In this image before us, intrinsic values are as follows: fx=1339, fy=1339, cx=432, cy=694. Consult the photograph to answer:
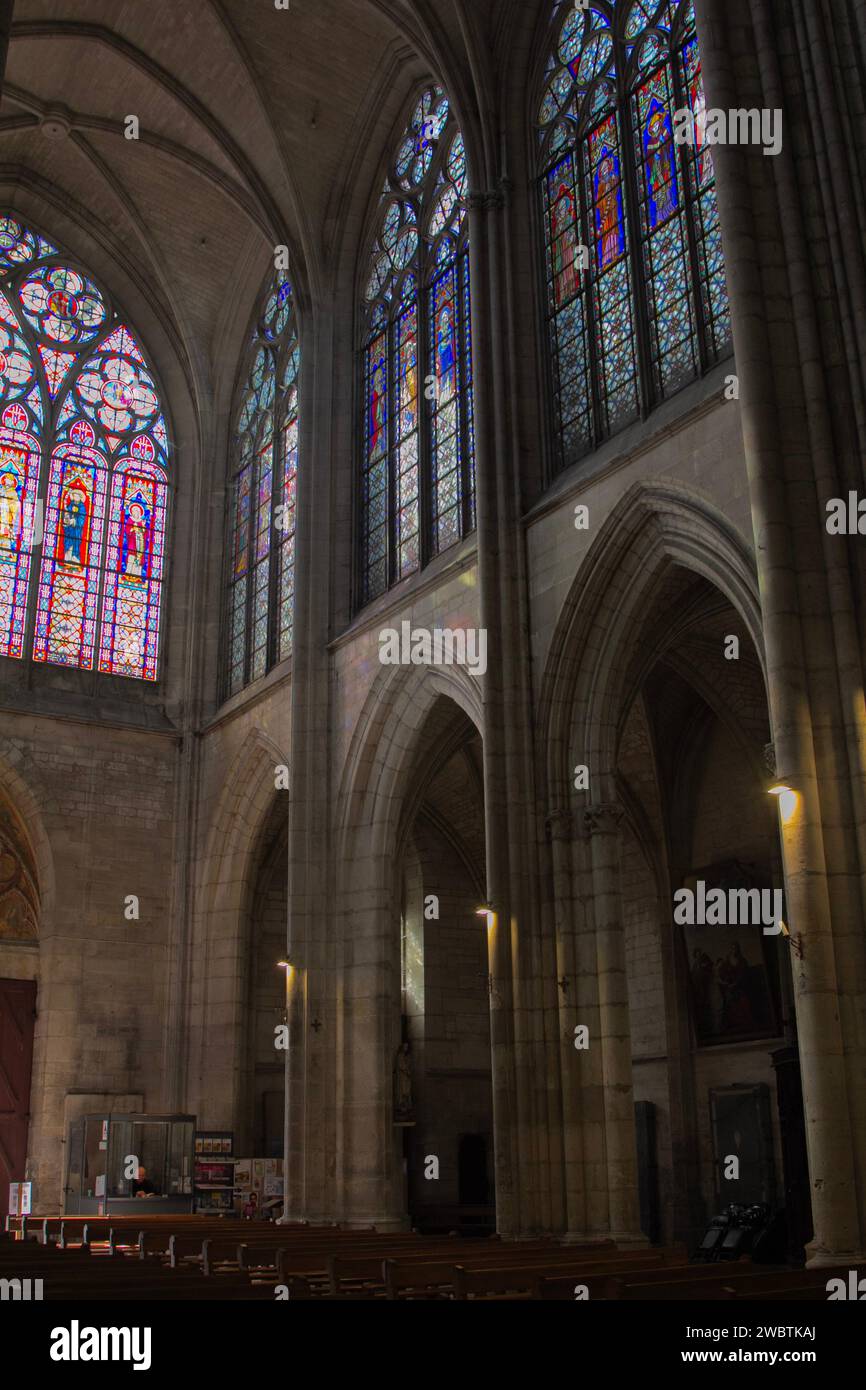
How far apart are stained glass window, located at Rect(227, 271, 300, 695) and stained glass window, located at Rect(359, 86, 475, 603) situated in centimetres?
215

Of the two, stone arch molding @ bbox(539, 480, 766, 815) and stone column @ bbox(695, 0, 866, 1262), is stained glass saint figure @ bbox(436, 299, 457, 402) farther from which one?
stone column @ bbox(695, 0, 866, 1262)

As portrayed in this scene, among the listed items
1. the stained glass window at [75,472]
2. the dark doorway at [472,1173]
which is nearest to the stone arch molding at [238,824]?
the stained glass window at [75,472]

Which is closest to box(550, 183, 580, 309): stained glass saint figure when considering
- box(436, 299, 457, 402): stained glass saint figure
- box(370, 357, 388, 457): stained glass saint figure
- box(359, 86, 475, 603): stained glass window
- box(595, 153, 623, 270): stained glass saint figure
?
box(595, 153, 623, 270): stained glass saint figure

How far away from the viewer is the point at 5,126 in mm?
22281

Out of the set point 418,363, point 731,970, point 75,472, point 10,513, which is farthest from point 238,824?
point 731,970

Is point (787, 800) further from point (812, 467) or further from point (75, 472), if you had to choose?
point (75, 472)

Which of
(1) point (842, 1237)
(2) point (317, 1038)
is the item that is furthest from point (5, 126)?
(1) point (842, 1237)

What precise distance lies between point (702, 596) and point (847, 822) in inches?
233

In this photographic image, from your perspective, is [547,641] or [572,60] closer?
[547,641]

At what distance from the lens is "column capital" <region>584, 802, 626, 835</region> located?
14102mm

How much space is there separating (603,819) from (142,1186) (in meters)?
10.0

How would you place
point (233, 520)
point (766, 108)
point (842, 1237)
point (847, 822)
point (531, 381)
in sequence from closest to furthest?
point (842, 1237), point (847, 822), point (766, 108), point (531, 381), point (233, 520)

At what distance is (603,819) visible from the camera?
1412 cm

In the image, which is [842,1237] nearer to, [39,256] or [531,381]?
[531,381]
